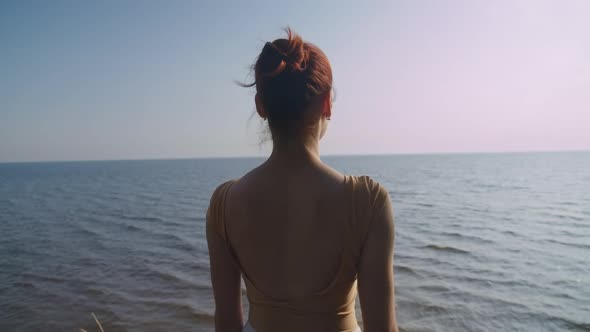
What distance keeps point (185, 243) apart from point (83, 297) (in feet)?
18.1

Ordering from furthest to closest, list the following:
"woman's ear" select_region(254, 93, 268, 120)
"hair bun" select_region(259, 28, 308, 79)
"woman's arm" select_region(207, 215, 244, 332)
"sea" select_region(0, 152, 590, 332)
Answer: "sea" select_region(0, 152, 590, 332) → "woman's arm" select_region(207, 215, 244, 332) → "woman's ear" select_region(254, 93, 268, 120) → "hair bun" select_region(259, 28, 308, 79)

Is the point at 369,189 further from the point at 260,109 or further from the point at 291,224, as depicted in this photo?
the point at 260,109

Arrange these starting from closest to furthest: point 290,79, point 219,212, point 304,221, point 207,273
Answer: point 290,79 → point 304,221 → point 219,212 → point 207,273

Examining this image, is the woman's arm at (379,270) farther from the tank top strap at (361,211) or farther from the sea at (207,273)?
the sea at (207,273)

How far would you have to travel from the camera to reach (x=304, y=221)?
1.51 m

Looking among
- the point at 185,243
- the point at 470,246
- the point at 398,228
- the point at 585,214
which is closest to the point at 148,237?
the point at 185,243

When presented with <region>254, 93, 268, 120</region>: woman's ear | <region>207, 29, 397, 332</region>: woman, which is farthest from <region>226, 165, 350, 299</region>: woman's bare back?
<region>254, 93, 268, 120</region>: woman's ear

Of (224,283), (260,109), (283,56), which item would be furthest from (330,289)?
(283,56)

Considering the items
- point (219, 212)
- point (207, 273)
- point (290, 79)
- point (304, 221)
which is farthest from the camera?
point (207, 273)

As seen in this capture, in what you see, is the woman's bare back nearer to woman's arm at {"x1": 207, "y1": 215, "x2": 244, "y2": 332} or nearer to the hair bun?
woman's arm at {"x1": 207, "y1": 215, "x2": 244, "y2": 332}

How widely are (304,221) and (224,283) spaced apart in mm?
533

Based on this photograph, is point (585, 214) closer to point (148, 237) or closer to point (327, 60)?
point (148, 237)

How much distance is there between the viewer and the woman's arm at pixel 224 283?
1692 mm

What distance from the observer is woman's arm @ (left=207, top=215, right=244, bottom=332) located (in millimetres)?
1692
